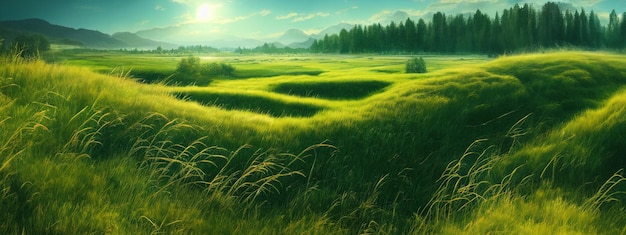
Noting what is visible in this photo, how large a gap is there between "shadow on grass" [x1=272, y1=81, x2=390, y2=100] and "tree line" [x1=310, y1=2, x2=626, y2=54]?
55.9 ft

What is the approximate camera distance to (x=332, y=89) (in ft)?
57.3

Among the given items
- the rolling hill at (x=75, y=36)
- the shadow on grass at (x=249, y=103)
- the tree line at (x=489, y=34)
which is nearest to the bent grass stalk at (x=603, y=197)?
the shadow on grass at (x=249, y=103)

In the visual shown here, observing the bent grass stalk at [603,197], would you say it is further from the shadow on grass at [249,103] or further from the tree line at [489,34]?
the tree line at [489,34]

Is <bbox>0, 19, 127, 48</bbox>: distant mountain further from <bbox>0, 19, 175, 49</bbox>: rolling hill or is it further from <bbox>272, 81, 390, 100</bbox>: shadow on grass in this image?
<bbox>272, 81, 390, 100</bbox>: shadow on grass

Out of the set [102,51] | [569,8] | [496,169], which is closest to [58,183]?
[496,169]

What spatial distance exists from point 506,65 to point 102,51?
15.8 m

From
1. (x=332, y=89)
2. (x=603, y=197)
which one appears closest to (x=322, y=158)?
(x=603, y=197)

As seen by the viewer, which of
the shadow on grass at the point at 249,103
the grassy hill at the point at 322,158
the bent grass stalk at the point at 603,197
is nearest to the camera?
the grassy hill at the point at 322,158

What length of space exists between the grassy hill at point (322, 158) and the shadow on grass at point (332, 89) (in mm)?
3453

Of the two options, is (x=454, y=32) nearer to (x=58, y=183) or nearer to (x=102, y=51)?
(x=102, y=51)

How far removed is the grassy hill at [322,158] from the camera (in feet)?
14.1

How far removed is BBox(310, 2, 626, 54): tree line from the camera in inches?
1379

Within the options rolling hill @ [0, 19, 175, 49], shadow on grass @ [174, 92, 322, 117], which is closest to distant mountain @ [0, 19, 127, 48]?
rolling hill @ [0, 19, 175, 49]

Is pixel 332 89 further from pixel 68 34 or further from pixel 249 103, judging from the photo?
pixel 68 34
